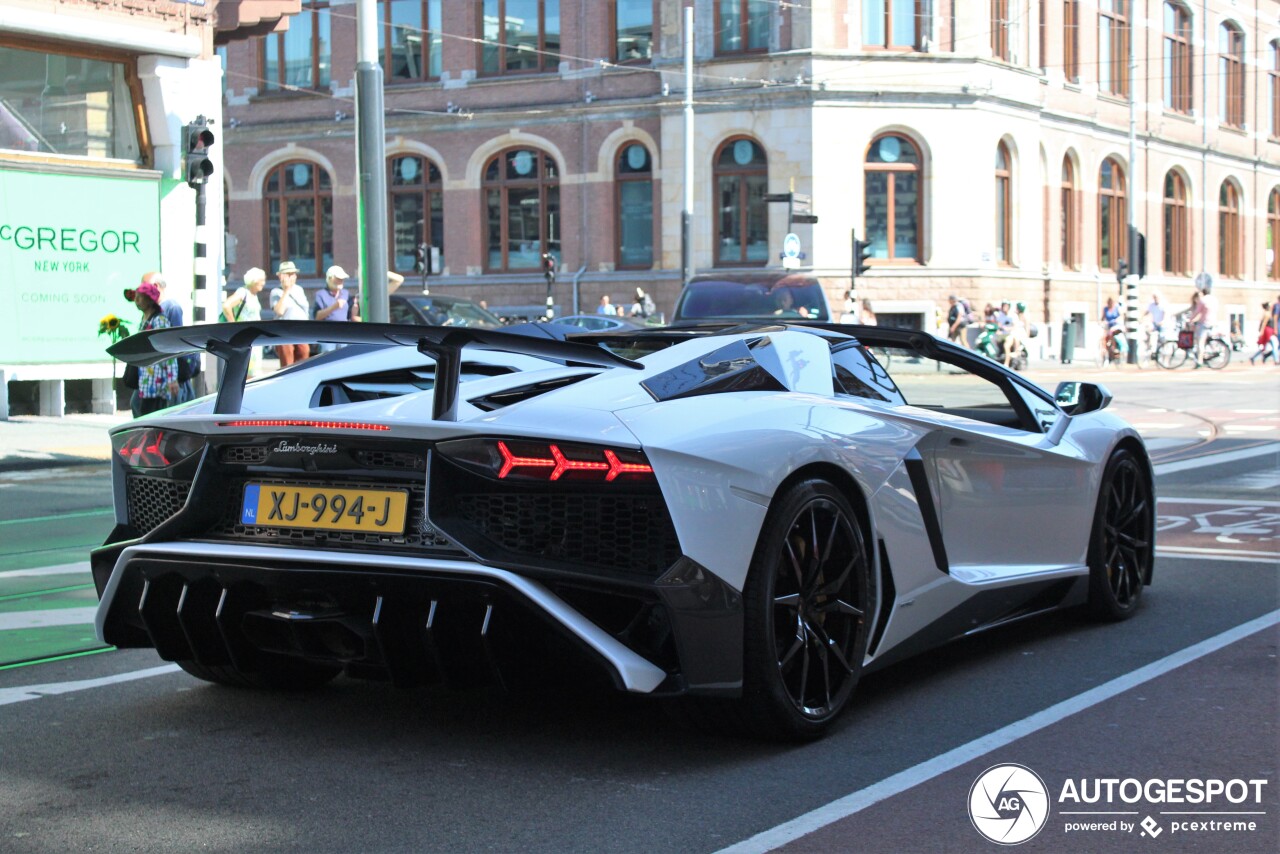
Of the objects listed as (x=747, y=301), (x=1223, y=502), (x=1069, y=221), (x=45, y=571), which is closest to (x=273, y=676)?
(x=45, y=571)

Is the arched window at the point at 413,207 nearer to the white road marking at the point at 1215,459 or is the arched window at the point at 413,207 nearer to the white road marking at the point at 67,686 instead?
the white road marking at the point at 1215,459

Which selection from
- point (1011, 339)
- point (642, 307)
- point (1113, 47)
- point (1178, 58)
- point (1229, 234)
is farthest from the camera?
point (1229, 234)

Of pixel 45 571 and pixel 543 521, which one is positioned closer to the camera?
pixel 543 521

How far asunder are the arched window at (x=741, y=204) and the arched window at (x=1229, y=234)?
21628mm

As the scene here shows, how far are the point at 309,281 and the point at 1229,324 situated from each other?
30.3m

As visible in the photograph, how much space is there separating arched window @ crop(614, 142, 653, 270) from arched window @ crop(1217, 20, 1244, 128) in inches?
911

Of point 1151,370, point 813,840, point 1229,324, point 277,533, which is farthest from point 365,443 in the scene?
point 1229,324

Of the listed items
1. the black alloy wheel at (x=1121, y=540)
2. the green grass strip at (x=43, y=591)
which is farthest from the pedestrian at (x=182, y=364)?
the black alloy wheel at (x=1121, y=540)

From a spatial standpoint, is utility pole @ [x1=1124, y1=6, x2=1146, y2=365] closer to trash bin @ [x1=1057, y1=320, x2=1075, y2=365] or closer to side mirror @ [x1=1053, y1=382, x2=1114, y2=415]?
trash bin @ [x1=1057, y1=320, x2=1075, y2=365]

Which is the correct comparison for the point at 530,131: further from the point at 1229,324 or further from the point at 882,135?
the point at 1229,324

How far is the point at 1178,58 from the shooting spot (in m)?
51.5

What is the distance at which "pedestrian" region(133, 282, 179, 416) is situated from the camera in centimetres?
1208

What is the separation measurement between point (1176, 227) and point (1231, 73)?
7.05 meters

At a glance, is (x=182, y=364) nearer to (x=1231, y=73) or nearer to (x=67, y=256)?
(x=67, y=256)
